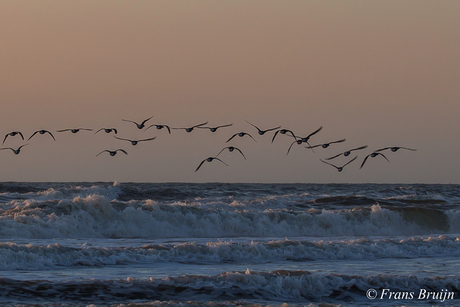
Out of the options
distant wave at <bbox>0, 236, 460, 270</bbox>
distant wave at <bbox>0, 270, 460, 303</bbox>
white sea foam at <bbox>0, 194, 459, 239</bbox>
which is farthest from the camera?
white sea foam at <bbox>0, 194, 459, 239</bbox>

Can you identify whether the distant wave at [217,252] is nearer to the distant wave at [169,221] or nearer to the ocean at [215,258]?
the ocean at [215,258]

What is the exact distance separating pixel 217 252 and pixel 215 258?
34 cm

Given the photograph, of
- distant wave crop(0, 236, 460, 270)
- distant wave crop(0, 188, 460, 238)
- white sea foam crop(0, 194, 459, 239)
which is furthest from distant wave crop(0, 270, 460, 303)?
white sea foam crop(0, 194, 459, 239)

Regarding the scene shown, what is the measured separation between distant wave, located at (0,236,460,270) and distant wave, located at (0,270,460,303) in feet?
10.2

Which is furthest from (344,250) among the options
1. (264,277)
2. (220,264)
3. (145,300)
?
(145,300)

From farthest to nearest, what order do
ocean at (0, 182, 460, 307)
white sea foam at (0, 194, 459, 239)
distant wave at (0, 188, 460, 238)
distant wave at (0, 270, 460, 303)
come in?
white sea foam at (0, 194, 459, 239)
distant wave at (0, 188, 460, 238)
ocean at (0, 182, 460, 307)
distant wave at (0, 270, 460, 303)

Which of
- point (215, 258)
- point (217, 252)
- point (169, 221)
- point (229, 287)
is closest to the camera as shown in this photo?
point (229, 287)

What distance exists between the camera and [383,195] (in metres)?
55.5

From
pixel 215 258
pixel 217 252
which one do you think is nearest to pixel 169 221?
pixel 217 252

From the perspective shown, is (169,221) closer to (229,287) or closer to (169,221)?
(169,221)

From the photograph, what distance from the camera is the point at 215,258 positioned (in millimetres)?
20422

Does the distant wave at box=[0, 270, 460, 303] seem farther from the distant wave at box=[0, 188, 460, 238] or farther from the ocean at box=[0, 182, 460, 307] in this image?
the distant wave at box=[0, 188, 460, 238]

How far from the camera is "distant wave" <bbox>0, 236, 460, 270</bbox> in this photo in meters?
18.6

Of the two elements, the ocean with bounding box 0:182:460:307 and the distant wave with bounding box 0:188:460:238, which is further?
the distant wave with bounding box 0:188:460:238
